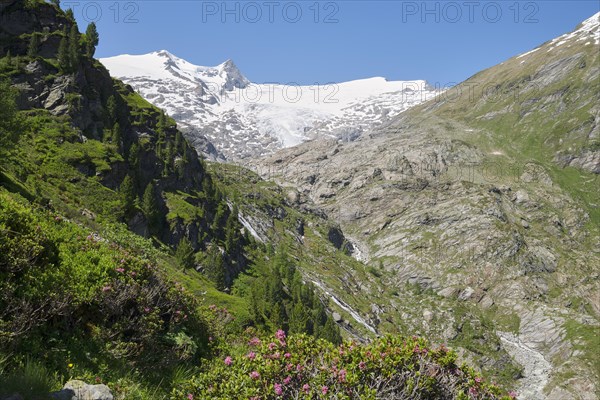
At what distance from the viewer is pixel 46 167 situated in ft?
178

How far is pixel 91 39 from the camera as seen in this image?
96.6 meters

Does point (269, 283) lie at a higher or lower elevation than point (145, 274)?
lower

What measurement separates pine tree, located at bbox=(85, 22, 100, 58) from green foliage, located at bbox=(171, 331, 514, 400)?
330 ft

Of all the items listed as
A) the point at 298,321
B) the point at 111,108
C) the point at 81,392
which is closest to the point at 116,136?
the point at 111,108

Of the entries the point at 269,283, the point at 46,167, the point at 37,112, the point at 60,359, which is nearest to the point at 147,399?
the point at 60,359

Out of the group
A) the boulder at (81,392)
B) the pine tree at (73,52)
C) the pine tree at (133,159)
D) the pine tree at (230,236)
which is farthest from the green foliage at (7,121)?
the pine tree at (230,236)

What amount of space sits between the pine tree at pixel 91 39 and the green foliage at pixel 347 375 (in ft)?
330

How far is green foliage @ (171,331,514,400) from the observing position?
9.51 meters

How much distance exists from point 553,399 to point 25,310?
7872 inches

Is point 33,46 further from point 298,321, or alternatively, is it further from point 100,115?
point 298,321

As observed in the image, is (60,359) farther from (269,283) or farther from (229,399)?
(269,283)

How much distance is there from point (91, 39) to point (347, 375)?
355 ft

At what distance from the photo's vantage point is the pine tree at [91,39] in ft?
308

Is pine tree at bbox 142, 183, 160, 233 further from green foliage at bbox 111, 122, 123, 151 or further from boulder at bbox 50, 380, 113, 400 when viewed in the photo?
boulder at bbox 50, 380, 113, 400
